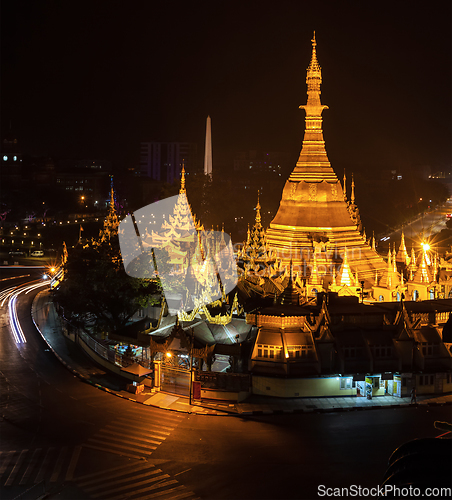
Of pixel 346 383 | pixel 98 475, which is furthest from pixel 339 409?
pixel 98 475

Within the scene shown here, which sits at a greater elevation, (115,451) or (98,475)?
(115,451)

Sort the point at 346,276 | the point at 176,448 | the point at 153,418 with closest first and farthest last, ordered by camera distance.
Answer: the point at 176,448 → the point at 153,418 → the point at 346,276

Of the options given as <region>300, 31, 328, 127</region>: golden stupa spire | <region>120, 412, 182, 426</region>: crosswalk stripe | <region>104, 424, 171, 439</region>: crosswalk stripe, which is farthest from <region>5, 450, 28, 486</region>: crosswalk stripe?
<region>300, 31, 328, 127</region>: golden stupa spire

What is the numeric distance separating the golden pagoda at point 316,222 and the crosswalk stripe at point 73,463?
728 inches

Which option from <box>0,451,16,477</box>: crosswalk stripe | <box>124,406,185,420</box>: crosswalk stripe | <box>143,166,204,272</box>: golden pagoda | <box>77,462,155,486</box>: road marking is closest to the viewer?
<box>77,462,155,486</box>: road marking

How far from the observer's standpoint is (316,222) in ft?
126

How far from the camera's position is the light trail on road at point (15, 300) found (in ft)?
112

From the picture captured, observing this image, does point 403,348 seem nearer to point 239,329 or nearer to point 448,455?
point 239,329

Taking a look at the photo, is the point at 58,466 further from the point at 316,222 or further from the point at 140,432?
the point at 316,222

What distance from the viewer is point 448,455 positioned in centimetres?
957

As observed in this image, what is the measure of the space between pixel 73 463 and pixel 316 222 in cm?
2311

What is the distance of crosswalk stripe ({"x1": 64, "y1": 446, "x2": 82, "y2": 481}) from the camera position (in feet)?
57.8

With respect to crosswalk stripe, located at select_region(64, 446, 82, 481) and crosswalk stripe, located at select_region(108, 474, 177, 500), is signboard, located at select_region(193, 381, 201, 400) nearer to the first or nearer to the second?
crosswalk stripe, located at select_region(64, 446, 82, 481)

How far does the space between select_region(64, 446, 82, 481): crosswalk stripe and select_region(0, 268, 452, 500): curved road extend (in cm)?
3
